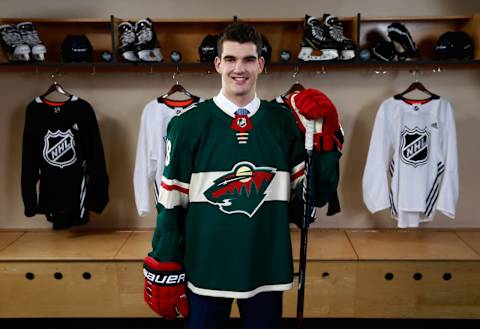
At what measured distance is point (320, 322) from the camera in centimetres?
242

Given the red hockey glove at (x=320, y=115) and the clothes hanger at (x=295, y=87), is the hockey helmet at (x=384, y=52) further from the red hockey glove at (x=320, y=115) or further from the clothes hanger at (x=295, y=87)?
the red hockey glove at (x=320, y=115)

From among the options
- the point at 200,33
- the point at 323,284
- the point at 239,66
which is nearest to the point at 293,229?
the point at 323,284

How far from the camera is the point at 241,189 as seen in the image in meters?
1.27

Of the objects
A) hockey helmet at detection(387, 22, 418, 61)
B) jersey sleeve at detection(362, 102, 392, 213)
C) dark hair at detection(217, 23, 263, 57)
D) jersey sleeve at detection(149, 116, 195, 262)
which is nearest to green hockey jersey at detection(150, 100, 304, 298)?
jersey sleeve at detection(149, 116, 195, 262)

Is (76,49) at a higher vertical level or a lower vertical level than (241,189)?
higher

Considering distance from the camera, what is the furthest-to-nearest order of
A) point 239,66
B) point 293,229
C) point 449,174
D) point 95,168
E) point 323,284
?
1. point 293,229
2. point 95,168
3. point 449,174
4. point 323,284
5. point 239,66

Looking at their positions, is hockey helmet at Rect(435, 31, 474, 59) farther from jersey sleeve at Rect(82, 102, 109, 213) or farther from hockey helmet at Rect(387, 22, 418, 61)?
jersey sleeve at Rect(82, 102, 109, 213)

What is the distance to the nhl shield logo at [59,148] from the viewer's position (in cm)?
240

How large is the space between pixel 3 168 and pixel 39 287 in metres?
0.88

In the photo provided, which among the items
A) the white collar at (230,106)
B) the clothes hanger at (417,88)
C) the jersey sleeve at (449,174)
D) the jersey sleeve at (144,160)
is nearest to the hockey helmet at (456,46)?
the clothes hanger at (417,88)

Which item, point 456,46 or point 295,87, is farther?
point 295,87

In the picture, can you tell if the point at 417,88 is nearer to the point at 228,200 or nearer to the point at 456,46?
the point at 456,46

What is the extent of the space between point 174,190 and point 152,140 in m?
1.15

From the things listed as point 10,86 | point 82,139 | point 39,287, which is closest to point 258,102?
point 82,139
